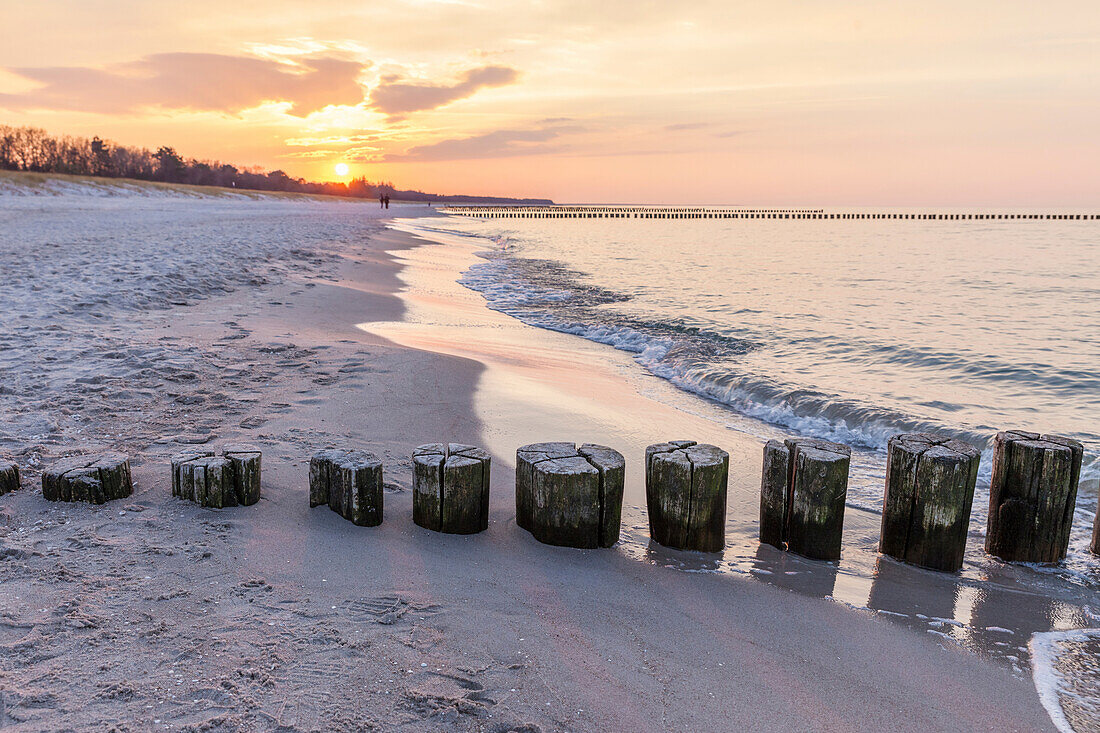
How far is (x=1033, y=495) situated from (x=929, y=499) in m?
0.64

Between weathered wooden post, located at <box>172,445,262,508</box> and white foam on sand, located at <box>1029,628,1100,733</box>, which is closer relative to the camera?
white foam on sand, located at <box>1029,628,1100,733</box>

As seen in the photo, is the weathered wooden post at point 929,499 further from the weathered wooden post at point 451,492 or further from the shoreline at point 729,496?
the weathered wooden post at point 451,492

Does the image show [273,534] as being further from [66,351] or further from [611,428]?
[66,351]

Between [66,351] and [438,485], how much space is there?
5.57m

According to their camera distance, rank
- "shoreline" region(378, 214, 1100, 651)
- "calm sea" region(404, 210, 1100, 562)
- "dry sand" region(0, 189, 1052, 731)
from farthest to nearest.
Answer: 1. "calm sea" region(404, 210, 1100, 562)
2. "shoreline" region(378, 214, 1100, 651)
3. "dry sand" region(0, 189, 1052, 731)

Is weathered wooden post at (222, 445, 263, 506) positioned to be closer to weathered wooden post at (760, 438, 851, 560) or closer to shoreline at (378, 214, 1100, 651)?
shoreline at (378, 214, 1100, 651)

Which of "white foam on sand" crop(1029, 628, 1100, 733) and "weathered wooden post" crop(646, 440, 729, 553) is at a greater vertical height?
"weathered wooden post" crop(646, 440, 729, 553)

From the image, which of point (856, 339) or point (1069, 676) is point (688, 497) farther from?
point (856, 339)

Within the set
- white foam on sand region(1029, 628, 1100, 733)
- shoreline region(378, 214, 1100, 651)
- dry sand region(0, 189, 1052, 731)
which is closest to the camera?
dry sand region(0, 189, 1052, 731)

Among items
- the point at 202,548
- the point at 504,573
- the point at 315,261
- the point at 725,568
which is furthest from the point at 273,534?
the point at 315,261

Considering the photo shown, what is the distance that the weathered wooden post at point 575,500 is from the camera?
3484mm

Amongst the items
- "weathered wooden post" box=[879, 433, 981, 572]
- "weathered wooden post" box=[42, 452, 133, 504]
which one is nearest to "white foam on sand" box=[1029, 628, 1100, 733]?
"weathered wooden post" box=[879, 433, 981, 572]

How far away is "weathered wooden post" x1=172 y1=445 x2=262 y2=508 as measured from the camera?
3615mm

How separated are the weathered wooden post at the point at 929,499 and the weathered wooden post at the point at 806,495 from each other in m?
0.31
